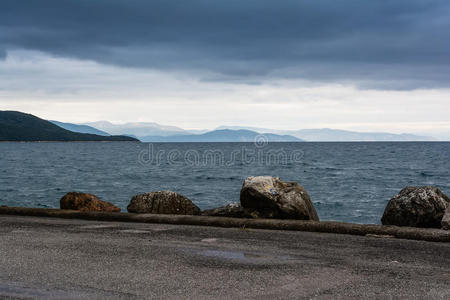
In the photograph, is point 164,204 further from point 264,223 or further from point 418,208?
point 418,208

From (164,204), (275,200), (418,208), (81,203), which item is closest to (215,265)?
(275,200)

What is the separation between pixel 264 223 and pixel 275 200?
6.44 ft

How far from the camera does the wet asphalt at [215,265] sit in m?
4.86

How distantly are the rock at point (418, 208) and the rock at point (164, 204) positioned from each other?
189 inches

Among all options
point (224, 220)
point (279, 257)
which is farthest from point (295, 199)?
point (279, 257)

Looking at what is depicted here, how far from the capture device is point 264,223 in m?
8.66

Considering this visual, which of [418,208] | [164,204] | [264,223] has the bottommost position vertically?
[164,204]

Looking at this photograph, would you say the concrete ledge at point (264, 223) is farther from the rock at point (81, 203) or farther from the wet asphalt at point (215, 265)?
the rock at point (81, 203)

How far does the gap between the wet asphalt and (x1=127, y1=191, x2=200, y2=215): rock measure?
10.4 feet

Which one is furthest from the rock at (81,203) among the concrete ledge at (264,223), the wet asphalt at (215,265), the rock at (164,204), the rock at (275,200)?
the rock at (275,200)

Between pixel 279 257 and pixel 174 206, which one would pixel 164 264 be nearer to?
pixel 279 257

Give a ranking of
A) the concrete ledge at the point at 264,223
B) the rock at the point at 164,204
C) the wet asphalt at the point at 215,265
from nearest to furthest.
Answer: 1. the wet asphalt at the point at 215,265
2. the concrete ledge at the point at 264,223
3. the rock at the point at 164,204

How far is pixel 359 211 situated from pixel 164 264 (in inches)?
863

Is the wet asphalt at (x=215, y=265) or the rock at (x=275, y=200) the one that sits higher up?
the rock at (x=275, y=200)
